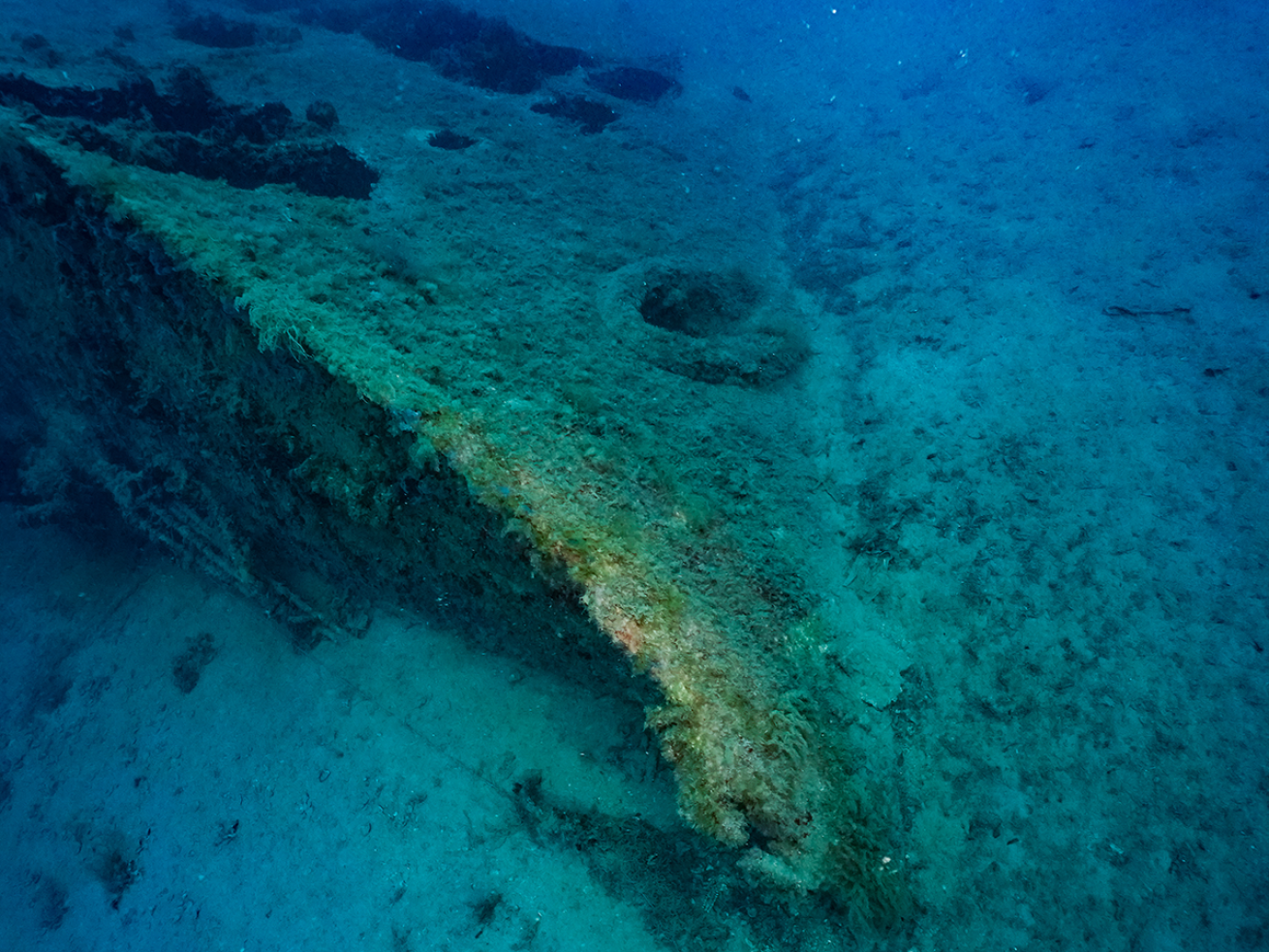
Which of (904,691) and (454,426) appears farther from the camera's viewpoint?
(904,691)

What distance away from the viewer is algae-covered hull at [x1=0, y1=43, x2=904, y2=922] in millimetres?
2715

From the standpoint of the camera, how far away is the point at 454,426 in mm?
2973

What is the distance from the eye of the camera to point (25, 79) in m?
5.99

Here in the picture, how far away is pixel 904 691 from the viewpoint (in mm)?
3281

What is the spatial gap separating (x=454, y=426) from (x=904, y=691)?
306cm

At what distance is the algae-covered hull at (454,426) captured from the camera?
271 centimetres

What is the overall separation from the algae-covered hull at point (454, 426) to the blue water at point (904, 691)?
0.41 meters

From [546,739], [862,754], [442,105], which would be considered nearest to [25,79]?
[442,105]

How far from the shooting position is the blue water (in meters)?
2.79

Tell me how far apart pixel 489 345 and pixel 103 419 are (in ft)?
14.1

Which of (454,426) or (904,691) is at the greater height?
(454,426)

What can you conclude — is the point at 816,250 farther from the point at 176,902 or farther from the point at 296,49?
the point at 296,49

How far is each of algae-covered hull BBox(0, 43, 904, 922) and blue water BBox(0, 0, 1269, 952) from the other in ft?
1.33

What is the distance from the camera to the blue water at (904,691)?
110 inches
